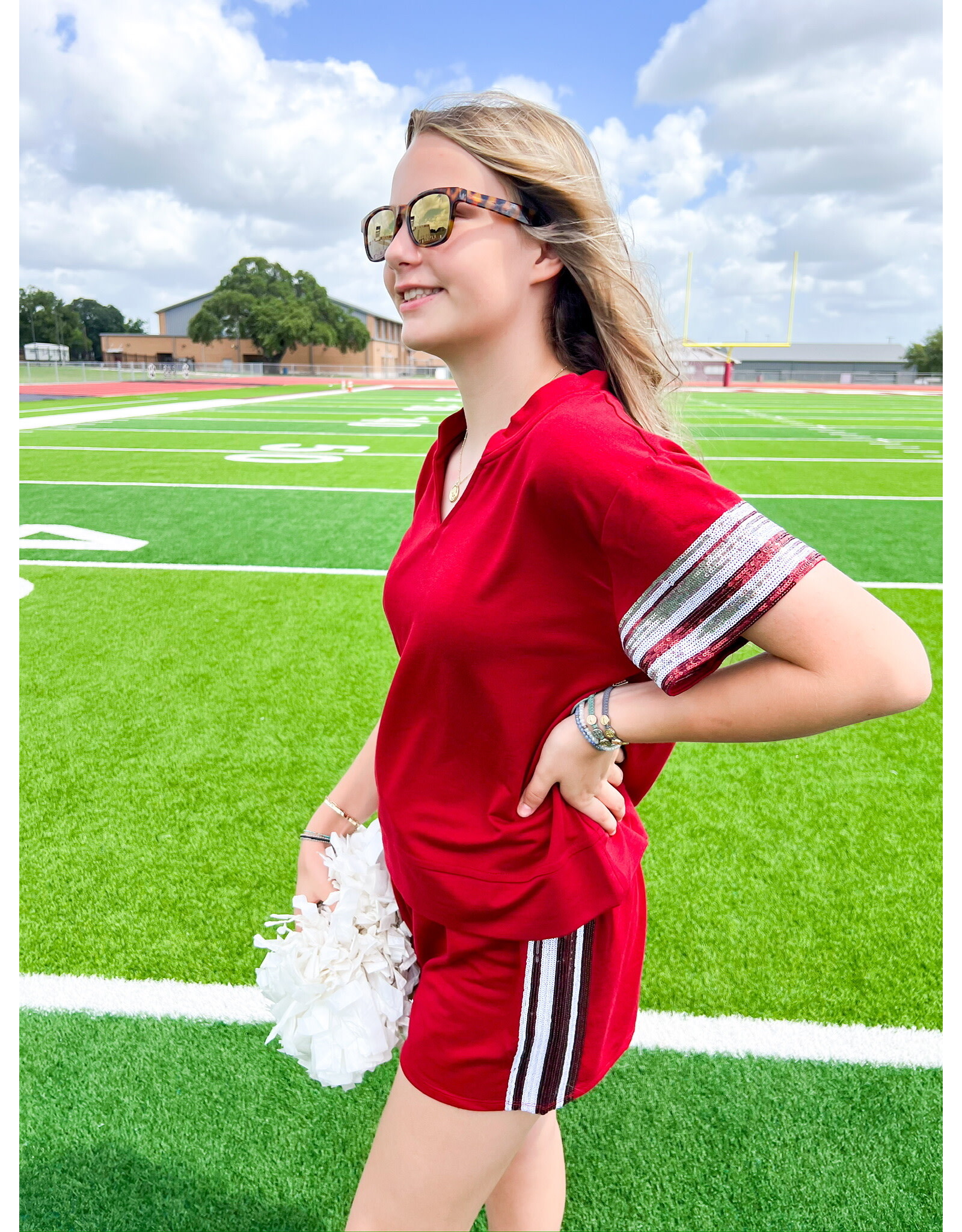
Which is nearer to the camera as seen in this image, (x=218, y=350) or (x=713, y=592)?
(x=713, y=592)

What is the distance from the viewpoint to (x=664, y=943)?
2812mm

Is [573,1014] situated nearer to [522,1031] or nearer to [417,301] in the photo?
[522,1031]

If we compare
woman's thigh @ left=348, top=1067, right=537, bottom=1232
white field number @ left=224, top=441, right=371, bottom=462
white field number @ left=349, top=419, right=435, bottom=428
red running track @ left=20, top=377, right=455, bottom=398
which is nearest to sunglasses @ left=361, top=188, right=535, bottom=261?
woman's thigh @ left=348, top=1067, right=537, bottom=1232

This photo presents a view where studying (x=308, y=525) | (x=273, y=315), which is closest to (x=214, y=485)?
(x=308, y=525)

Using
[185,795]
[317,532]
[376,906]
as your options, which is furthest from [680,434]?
[317,532]

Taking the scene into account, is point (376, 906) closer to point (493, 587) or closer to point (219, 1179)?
point (493, 587)

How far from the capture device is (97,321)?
88188 mm

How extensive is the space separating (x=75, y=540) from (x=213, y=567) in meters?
1.72

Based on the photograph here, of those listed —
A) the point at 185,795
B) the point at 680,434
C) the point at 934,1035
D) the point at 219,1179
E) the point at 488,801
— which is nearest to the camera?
the point at 488,801

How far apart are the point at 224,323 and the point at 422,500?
236ft

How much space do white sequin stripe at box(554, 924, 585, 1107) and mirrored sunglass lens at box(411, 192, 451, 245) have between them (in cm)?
96

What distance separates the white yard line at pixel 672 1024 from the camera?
2.37 metres

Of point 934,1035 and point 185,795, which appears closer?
point 934,1035

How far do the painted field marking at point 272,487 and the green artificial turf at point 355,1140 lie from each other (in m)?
8.56
